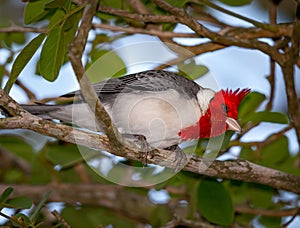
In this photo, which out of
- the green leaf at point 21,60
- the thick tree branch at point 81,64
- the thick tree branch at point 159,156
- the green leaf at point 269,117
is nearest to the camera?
the thick tree branch at point 81,64

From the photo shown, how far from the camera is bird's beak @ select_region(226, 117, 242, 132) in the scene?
2.99 m

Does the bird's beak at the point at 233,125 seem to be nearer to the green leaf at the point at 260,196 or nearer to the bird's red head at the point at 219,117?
the bird's red head at the point at 219,117

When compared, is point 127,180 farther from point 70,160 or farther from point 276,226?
point 276,226

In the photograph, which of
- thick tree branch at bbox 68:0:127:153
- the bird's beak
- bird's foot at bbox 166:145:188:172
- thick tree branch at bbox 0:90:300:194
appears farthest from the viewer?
the bird's beak

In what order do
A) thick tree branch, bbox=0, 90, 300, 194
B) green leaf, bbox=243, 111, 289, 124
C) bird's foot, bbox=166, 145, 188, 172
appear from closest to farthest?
1. thick tree branch, bbox=0, 90, 300, 194
2. bird's foot, bbox=166, 145, 188, 172
3. green leaf, bbox=243, 111, 289, 124

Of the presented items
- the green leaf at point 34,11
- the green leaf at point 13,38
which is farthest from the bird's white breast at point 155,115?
the green leaf at point 13,38

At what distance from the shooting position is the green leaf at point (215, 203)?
309 centimetres

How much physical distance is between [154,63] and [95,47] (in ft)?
1.24

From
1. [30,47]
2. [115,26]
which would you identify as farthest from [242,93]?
[30,47]

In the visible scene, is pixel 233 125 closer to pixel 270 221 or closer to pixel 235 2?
pixel 235 2

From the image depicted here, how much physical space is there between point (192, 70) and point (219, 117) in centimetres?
31

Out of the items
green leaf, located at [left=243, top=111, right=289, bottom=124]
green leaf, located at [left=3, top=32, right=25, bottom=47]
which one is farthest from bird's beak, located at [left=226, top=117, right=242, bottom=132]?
green leaf, located at [left=3, top=32, right=25, bottom=47]

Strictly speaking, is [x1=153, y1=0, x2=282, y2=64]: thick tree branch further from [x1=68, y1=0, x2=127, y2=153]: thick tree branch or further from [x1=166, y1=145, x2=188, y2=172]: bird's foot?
[x1=68, y1=0, x2=127, y2=153]: thick tree branch

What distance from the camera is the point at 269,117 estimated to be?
311 centimetres
